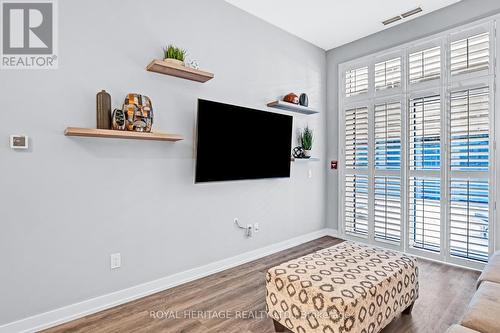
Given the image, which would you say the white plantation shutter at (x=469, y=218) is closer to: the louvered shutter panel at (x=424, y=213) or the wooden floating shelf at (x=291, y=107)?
the louvered shutter panel at (x=424, y=213)

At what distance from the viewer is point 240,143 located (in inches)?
122

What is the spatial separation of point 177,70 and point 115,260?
1.79 m

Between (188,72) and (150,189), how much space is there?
1168 millimetres

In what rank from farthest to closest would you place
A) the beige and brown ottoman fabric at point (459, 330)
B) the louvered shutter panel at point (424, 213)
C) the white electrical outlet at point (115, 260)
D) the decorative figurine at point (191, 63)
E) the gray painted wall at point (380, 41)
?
the louvered shutter panel at point (424, 213) < the gray painted wall at point (380, 41) < the decorative figurine at point (191, 63) < the white electrical outlet at point (115, 260) < the beige and brown ottoman fabric at point (459, 330)

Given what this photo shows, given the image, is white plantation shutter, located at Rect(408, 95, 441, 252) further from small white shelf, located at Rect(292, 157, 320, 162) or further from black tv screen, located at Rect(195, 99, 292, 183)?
black tv screen, located at Rect(195, 99, 292, 183)

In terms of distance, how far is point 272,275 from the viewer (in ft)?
6.66

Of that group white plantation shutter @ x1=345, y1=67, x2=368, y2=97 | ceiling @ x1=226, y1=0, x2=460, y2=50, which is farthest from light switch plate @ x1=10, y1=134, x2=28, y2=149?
white plantation shutter @ x1=345, y1=67, x2=368, y2=97

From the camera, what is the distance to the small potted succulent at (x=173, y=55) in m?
Result: 2.57

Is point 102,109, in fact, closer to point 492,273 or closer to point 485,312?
point 485,312

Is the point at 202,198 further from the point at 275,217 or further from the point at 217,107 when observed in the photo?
the point at 275,217

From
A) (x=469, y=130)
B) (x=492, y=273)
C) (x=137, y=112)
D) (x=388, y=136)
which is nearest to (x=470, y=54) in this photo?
(x=469, y=130)

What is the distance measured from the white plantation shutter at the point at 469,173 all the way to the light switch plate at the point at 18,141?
13.6ft

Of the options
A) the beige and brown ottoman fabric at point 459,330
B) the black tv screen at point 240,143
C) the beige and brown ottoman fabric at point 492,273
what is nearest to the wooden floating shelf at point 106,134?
the black tv screen at point 240,143

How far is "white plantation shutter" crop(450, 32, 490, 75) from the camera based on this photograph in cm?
308
